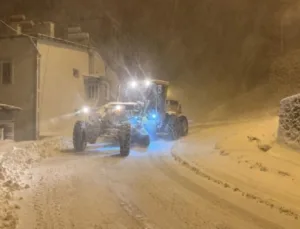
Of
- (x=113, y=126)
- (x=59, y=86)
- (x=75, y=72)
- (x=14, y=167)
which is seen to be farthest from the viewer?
(x=75, y=72)

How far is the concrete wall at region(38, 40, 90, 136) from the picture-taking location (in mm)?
23578

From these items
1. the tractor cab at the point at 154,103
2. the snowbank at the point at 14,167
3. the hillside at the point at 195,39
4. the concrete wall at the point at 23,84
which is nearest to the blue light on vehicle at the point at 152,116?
the tractor cab at the point at 154,103

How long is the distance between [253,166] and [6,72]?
17083 millimetres

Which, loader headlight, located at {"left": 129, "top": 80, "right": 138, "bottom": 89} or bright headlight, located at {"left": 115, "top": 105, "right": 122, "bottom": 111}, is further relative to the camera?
loader headlight, located at {"left": 129, "top": 80, "right": 138, "bottom": 89}

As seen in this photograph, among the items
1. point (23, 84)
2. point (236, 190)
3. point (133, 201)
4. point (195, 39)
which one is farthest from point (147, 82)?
point (195, 39)

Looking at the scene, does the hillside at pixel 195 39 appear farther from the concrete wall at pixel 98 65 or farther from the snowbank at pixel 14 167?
the snowbank at pixel 14 167

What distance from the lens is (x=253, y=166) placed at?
1180cm

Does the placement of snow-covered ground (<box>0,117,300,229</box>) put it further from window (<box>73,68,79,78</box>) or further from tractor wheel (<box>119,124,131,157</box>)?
window (<box>73,68,79,78</box>)

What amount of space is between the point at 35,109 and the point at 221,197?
16651 mm

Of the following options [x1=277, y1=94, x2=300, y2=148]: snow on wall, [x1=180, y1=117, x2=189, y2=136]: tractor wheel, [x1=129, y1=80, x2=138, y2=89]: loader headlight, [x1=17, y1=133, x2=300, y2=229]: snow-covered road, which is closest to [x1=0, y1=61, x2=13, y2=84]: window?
[x1=129, y1=80, x2=138, y2=89]: loader headlight

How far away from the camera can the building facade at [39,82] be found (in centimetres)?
2294

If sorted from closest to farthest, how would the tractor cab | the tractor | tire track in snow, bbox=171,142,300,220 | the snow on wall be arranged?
tire track in snow, bbox=171,142,300,220
the snow on wall
the tractor
the tractor cab

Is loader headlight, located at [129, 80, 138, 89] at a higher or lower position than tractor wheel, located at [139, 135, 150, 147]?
higher

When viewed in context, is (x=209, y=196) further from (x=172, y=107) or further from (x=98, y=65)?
(x=98, y=65)
